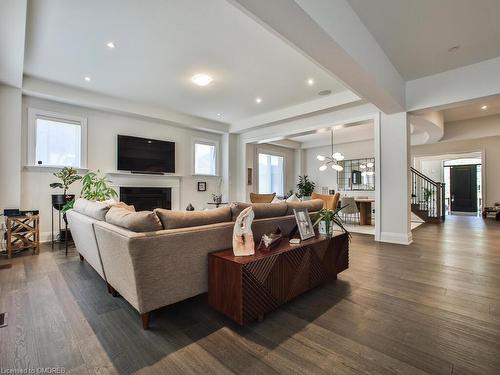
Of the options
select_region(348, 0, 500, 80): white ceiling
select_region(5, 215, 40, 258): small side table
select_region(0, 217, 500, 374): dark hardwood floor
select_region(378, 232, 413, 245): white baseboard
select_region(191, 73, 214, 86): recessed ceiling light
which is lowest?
select_region(0, 217, 500, 374): dark hardwood floor

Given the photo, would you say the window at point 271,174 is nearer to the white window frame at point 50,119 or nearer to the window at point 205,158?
the window at point 205,158

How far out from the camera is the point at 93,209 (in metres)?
2.55

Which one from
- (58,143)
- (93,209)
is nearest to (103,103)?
(58,143)

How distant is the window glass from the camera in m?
4.69

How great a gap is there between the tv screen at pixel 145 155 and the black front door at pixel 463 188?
10.7 metres

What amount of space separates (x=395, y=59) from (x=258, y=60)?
6.57ft

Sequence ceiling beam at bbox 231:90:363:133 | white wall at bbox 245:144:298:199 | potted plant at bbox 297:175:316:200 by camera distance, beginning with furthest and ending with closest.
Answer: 1. potted plant at bbox 297:175:316:200
2. white wall at bbox 245:144:298:199
3. ceiling beam at bbox 231:90:363:133

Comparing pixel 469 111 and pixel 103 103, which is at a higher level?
pixel 469 111

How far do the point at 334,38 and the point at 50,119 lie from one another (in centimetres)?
519

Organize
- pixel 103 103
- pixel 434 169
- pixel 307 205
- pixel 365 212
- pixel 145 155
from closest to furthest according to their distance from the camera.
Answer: pixel 307 205 < pixel 103 103 < pixel 145 155 < pixel 365 212 < pixel 434 169

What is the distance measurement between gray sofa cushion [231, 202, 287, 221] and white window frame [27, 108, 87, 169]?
427 cm

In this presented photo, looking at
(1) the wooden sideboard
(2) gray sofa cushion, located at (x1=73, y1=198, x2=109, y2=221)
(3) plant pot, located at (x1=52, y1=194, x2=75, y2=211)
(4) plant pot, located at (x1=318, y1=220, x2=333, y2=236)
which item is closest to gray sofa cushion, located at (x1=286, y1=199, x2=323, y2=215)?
(4) plant pot, located at (x1=318, y1=220, x2=333, y2=236)

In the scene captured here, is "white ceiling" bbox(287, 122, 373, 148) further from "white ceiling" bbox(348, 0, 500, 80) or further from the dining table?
"white ceiling" bbox(348, 0, 500, 80)

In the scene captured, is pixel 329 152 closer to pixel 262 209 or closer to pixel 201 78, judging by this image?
pixel 201 78
